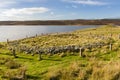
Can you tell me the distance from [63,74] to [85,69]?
1.91 metres

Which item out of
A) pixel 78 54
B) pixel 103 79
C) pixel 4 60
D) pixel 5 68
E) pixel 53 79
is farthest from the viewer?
pixel 78 54

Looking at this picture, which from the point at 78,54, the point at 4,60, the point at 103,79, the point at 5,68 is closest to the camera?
the point at 103,79

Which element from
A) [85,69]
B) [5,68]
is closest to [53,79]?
[85,69]

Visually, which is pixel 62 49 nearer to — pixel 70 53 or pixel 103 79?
pixel 70 53

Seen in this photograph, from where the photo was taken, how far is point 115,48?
104 feet

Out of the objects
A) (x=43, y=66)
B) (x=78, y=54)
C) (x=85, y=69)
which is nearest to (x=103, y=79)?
(x=85, y=69)

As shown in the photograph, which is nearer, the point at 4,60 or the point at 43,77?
the point at 43,77

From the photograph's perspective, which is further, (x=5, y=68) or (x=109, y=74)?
(x=5, y=68)

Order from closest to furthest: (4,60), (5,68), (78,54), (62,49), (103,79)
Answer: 1. (103,79)
2. (5,68)
3. (4,60)
4. (78,54)
5. (62,49)

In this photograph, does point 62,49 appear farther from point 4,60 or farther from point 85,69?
point 85,69

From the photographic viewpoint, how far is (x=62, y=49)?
104ft

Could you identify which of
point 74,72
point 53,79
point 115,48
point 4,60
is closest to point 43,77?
point 53,79

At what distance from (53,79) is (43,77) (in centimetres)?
124

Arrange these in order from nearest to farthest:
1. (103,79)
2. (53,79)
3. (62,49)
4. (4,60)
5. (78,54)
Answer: (103,79), (53,79), (4,60), (78,54), (62,49)
